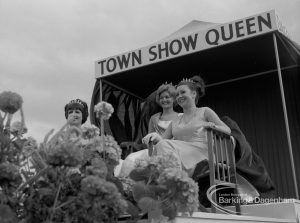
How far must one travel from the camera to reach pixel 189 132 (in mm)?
2898

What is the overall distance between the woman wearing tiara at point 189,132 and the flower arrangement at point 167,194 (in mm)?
1330

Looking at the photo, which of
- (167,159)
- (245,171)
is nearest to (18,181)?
(167,159)

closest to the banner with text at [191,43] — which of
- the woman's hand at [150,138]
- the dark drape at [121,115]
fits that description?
the dark drape at [121,115]

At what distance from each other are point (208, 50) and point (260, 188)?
1.63 metres

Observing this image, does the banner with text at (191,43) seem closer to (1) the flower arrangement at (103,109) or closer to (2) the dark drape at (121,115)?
(2) the dark drape at (121,115)

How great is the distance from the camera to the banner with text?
3.57m

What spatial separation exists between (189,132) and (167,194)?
178 centimetres

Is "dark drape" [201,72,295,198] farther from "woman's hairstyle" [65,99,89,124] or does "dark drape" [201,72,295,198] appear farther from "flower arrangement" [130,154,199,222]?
"flower arrangement" [130,154,199,222]

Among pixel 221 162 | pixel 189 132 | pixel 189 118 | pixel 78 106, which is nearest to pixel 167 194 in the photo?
pixel 221 162

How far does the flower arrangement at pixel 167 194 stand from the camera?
110 cm

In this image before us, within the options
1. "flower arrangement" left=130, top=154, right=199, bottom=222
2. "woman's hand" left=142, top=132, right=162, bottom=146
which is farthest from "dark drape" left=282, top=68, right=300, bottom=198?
"flower arrangement" left=130, top=154, right=199, bottom=222

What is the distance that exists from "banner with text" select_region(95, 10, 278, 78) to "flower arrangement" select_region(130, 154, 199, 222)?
2.68 metres

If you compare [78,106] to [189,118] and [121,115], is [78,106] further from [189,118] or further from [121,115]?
[121,115]

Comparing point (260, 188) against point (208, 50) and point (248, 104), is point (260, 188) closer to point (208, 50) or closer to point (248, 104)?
point (208, 50)
